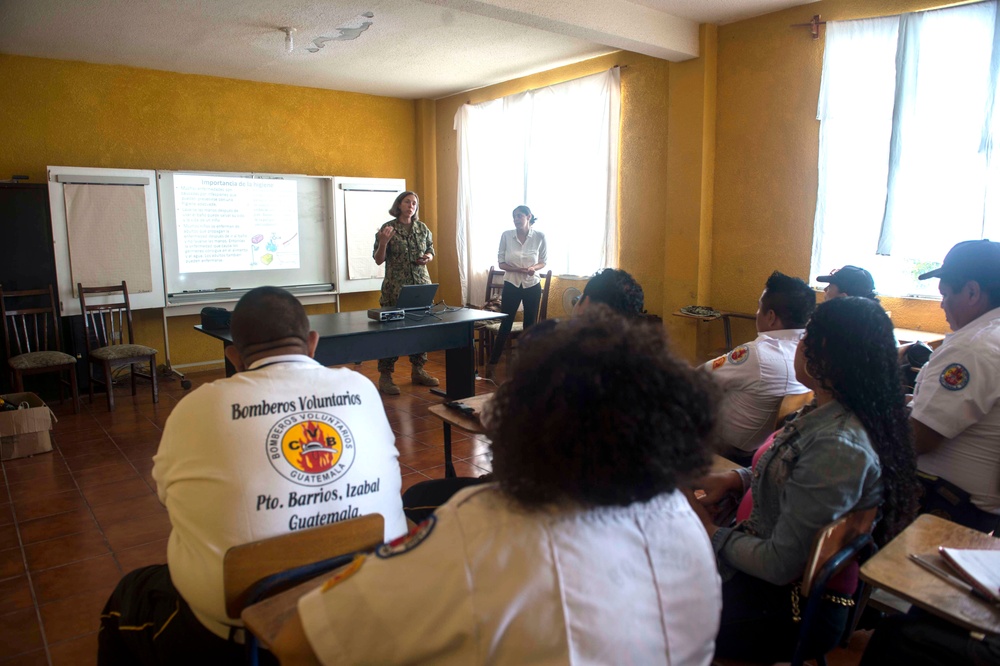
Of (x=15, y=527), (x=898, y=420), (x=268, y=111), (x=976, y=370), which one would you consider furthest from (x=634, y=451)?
(x=268, y=111)

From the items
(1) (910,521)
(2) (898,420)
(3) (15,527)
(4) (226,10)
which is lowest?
(3) (15,527)

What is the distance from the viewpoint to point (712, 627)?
3.06 ft

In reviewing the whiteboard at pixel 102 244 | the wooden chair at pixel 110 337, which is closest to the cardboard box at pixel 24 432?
the wooden chair at pixel 110 337

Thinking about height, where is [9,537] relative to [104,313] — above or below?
below

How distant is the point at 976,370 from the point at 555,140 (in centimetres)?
465

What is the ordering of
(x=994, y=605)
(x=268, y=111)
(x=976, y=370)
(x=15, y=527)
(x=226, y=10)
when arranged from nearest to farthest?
(x=994, y=605)
(x=976, y=370)
(x=15, y=527)
(x=226, y=10)
(x=268, y=111)

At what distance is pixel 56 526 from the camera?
3.04 metres

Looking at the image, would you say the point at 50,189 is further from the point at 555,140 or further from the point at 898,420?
the point at 898,420

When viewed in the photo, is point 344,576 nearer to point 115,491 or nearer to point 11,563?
point 11,563

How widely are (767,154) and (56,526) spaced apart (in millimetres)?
4750

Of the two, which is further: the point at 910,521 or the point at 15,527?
the point at 15,527

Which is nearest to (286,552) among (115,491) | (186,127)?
(115,491)

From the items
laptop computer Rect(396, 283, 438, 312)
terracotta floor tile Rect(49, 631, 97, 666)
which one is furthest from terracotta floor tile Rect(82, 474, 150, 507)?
laptop computer Rect(396, 283, 438, 312)

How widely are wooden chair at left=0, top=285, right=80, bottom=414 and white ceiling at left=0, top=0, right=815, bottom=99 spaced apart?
6.24 ft
